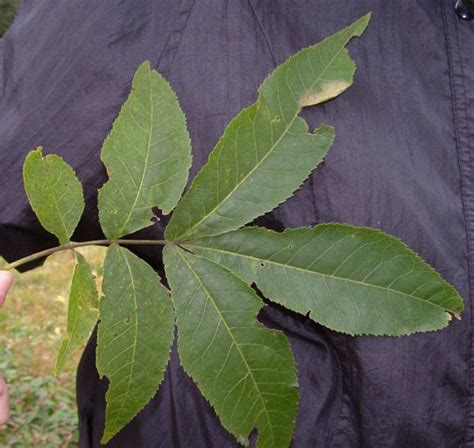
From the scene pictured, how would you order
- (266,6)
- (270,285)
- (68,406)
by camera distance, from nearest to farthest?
(270,285)
(266,6)
(68,406)

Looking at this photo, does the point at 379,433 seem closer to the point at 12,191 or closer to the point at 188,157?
the point at 188,157

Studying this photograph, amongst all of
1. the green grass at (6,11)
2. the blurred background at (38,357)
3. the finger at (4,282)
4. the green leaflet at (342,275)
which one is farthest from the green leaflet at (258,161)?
the green grass at (6,11)

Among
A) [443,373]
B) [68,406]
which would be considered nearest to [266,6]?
[443,373]

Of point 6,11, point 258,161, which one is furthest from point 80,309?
point 6,11

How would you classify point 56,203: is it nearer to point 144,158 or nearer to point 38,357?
point 144,158

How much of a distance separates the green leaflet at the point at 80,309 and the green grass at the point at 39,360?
1.13 meters

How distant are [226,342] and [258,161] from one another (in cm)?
16

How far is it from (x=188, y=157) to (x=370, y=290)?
8.0 inches

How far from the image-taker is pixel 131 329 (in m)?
0.65

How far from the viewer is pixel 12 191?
784mm

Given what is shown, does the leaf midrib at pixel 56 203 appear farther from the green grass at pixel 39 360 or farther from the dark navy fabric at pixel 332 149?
the green grass at pixel 39 360

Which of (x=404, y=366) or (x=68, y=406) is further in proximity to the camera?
(x=68, y=406)

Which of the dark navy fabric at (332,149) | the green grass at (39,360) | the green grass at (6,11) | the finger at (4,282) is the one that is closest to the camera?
the finger at (4,282)

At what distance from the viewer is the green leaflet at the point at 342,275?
664mm
